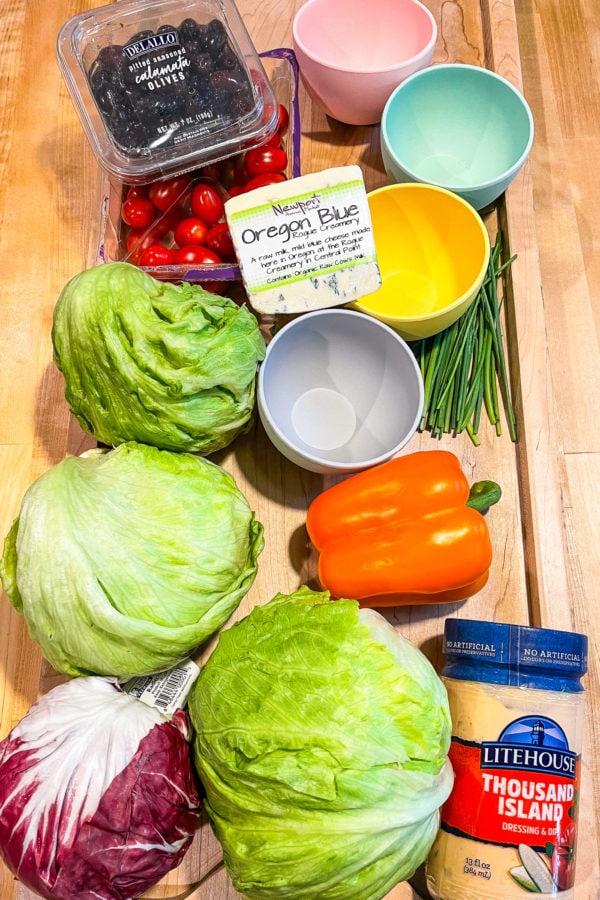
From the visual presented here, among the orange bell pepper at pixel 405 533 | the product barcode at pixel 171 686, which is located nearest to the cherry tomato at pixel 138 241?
the orange bell pepper at pixel 405 533

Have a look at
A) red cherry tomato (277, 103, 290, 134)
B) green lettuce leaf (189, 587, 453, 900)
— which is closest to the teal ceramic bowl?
red cherry tomato (277, 103, 290, 134)

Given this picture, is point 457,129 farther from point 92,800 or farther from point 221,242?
point 92,800

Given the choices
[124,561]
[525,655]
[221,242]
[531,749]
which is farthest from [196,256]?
[531,749]

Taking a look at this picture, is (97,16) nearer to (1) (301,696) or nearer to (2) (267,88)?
(2) (267,88)

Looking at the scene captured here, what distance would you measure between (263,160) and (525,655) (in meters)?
0.93

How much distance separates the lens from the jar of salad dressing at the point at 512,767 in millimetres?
977

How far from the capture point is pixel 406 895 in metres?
1.10

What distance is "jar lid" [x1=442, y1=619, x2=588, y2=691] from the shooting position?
1016mm

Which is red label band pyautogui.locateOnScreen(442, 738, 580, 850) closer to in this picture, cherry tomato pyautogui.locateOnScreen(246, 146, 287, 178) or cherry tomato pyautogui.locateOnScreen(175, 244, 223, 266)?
cherry tomato pyautogui.locateOnScreen(175, 244, 223, 266)

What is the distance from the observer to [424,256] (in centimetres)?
140

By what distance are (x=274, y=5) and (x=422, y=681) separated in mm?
1428

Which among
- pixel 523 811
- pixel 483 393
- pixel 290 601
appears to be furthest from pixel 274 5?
pixel 523 811

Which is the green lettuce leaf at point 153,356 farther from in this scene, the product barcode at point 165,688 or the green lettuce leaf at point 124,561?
the product barcode at point 165,688

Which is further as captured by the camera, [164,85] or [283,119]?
[283,119]
